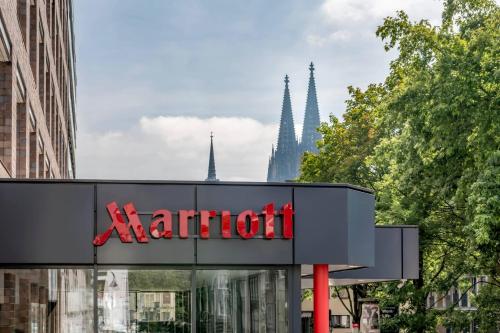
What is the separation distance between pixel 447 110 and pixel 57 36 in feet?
66.0

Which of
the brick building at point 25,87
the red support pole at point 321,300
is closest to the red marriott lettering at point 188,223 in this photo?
the red support pole at point 321,300

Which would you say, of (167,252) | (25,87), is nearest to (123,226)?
(167,252)

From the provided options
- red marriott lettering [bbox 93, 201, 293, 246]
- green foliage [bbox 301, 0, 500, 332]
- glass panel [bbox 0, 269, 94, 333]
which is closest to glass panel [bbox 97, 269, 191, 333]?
glass panel [bbox 0, 269, 94, 333]

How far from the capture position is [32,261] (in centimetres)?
1777

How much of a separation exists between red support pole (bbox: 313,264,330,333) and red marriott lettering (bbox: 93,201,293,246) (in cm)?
122

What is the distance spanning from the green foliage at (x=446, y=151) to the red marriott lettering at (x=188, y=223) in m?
12.3

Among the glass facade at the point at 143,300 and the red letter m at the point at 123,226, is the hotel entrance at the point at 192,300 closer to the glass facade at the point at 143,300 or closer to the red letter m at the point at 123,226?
the glass facade at the point at 143,300

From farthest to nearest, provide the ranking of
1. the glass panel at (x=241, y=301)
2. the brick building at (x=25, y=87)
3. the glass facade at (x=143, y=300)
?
the brick building at (x=25, y=87)
the glass panel at (x=241, y=301)
the glass facade at (x=143, y=300)

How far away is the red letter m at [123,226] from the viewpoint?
18.0 meters

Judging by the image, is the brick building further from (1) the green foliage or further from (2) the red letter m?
(1) the green foliage

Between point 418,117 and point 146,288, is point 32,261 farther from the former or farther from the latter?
point 418,117

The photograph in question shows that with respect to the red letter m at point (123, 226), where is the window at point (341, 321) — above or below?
below

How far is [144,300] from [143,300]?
2cm

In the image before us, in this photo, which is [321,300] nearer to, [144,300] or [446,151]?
[144,300]
